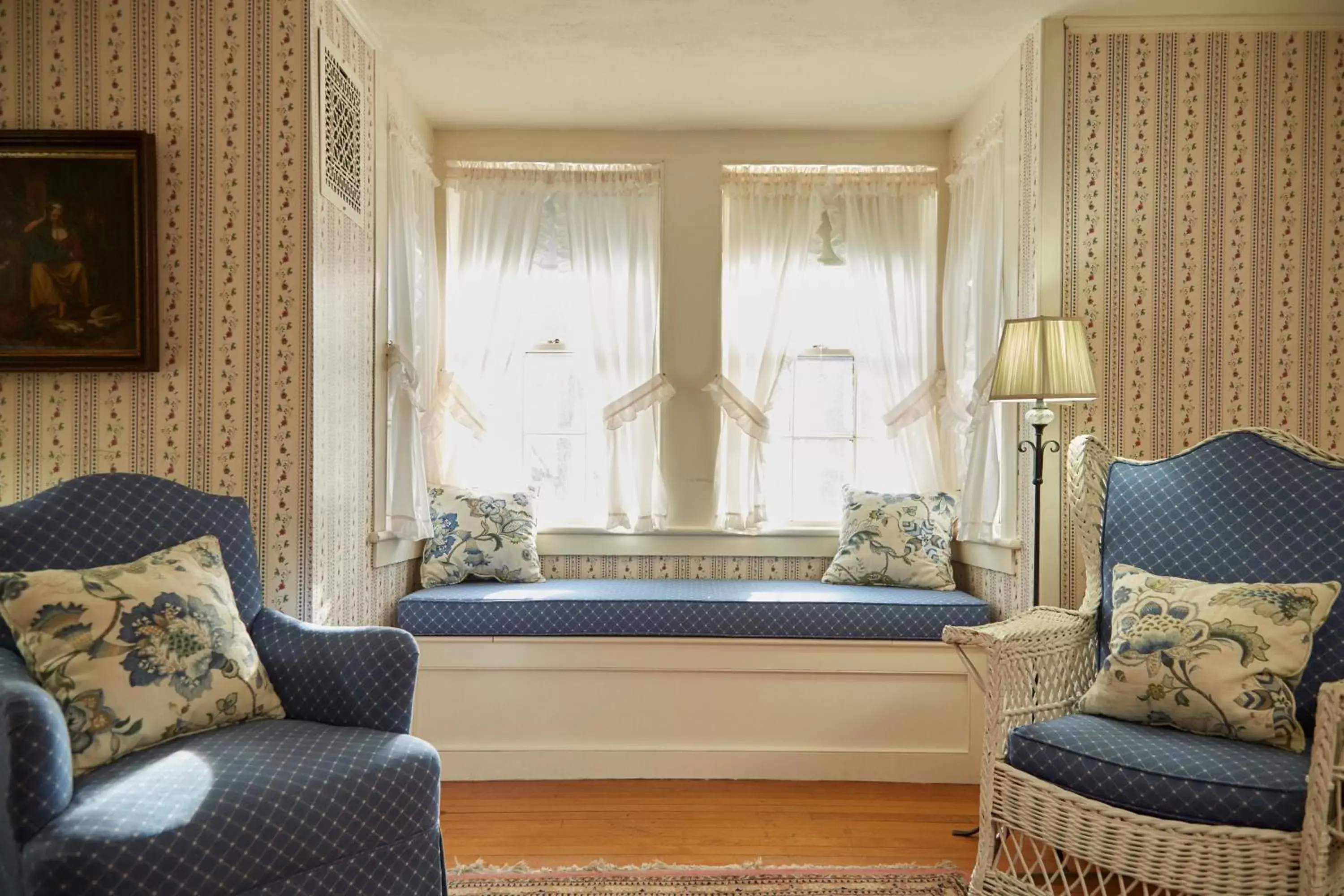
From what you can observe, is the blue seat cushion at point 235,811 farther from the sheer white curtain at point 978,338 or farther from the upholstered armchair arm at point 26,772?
the sheer white curtain at point 978,338

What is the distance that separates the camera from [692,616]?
3449 millimetres

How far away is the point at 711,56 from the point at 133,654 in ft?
8.82

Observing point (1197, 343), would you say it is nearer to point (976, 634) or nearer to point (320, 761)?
point (976, 634)

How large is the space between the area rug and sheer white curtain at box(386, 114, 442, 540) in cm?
138

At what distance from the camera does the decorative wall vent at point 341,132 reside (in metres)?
2.89

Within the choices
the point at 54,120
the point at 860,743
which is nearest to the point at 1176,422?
the point at 860,743

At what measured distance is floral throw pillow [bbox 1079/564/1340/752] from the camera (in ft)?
6.98

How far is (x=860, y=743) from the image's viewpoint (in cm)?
341

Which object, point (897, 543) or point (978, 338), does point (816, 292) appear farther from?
point (897, 543)

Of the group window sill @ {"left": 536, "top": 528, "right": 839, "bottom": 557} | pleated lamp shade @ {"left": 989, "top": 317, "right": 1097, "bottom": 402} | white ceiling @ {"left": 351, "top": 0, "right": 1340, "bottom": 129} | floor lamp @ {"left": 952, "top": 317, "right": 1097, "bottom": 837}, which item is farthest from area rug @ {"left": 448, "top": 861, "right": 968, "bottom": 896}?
white ceiling @ {"left": 351, "top": 0, "right": 1340, "bottom": 129}

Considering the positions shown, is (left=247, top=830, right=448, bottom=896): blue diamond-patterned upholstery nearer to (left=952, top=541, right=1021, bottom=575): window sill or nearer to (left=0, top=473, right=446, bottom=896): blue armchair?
(left=0, top=473, right=446, bottom=896): blue armchair

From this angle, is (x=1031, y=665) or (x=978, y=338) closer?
(x=1031, y=665)

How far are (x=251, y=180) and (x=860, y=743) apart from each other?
2802mm

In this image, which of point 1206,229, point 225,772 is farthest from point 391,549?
point 1206,229
